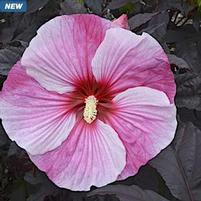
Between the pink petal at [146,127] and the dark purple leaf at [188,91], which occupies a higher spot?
the pink petal at [146,127]

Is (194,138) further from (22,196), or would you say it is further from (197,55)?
(22,196)

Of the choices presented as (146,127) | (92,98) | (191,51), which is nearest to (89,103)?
(92,98)

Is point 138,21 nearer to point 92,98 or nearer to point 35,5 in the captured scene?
point 92,98

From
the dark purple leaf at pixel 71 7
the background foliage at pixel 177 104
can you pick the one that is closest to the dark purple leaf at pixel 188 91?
the background foliage at pixel 177 104

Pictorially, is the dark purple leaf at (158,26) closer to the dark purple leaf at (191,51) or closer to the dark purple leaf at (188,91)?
the dark purple leaf at (188,91)

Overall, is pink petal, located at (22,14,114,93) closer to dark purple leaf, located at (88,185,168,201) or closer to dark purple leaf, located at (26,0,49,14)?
dark purple leaf, located at (88,185,168,201)
